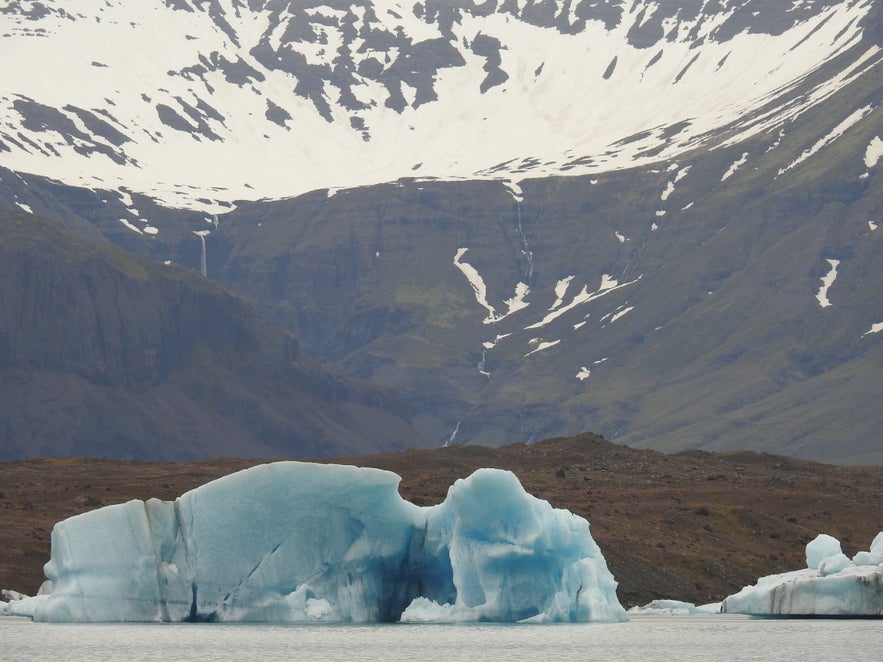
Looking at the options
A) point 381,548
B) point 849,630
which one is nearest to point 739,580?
point 849,630

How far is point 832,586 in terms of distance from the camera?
95625 mm

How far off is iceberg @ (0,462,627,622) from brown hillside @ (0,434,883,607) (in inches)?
1167

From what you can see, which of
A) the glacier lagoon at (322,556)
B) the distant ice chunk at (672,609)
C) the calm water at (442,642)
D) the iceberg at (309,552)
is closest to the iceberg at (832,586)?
the calm water at (442,642)

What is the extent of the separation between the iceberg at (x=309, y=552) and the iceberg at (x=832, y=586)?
12935 millimetres

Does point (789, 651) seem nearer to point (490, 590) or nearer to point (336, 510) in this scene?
point (490, 590)

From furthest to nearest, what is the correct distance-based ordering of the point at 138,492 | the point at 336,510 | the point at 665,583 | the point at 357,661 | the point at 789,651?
the point at 138,492, the point at 665,583, the point at 336,510, the point at 789,651, the point at 357,661

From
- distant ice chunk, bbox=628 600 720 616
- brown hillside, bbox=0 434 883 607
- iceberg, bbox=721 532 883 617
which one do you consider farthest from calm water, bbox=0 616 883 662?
brown hillside, bbox=0 434 883 607

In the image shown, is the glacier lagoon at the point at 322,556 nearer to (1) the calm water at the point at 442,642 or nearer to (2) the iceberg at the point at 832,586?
(1) the calm water at the point at 442,642

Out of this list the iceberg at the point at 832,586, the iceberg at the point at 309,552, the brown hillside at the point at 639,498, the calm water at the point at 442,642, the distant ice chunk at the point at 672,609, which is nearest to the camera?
the calm water at the point at 442,642

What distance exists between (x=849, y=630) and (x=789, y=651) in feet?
34.2

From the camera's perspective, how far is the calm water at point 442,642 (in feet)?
261

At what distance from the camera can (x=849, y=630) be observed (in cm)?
9200

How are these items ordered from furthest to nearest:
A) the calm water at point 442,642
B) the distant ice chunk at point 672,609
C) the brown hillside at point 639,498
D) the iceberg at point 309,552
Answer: the brown hillside at point 639,498, the distant ice chunk at point 672,609, the iceberg at point 309,552, the calm water at point 442,642

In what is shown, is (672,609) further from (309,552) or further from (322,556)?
(309,552)
